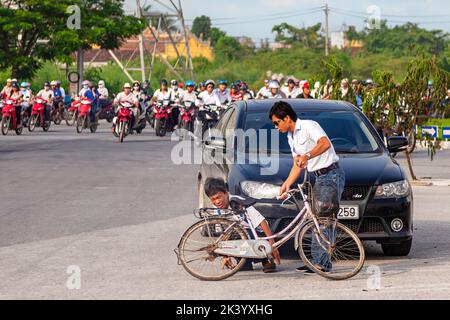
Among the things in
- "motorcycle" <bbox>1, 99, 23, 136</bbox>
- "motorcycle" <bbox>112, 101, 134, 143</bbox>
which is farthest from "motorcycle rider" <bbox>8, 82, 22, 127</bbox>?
"motorcycle" <bbox>112, 101, 134, 143</bbox>

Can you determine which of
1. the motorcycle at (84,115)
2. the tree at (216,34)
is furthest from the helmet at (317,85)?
the tree at (216,34)

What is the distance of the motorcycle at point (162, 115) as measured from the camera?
121ft

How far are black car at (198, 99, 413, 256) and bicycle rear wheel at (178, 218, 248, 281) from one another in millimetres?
645

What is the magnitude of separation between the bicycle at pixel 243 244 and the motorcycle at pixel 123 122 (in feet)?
74.3

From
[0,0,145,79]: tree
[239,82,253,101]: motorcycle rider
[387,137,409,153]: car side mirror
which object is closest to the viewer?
[387,137,409,153]: car side mirror

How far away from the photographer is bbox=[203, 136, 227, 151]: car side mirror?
12.4 meters

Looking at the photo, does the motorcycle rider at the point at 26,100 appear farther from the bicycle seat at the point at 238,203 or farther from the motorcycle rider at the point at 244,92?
the bicycle seat at the point at 238,203

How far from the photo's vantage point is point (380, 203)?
452 inches

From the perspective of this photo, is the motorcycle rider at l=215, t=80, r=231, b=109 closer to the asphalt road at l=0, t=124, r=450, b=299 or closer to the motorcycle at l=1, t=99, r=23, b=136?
the motorcycle at l=1, t=99, r=23, b=136

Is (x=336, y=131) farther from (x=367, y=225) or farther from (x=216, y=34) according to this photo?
(x=216, y=34)

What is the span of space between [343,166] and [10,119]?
2580cm

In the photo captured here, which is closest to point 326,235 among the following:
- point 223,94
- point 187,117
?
point 223,94

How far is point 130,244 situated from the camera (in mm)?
12930
